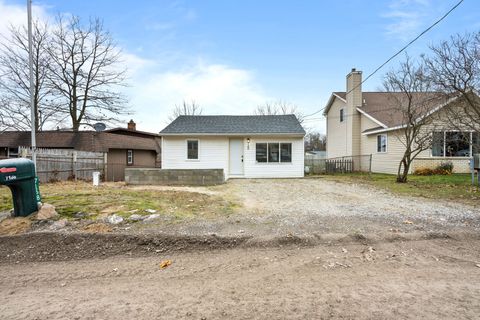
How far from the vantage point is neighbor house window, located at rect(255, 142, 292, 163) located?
16438 mm

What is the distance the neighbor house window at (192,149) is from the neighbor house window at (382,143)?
12.4 meters

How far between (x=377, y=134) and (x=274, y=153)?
8.18 m

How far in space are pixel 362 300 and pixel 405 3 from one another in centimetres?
1114

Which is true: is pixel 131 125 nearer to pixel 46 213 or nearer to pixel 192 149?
pixel 192 149

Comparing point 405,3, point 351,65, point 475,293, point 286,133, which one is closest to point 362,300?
point 475,293

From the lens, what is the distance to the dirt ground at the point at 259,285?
8.55 feet

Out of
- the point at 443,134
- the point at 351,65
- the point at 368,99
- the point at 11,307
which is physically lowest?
the point at 11,307

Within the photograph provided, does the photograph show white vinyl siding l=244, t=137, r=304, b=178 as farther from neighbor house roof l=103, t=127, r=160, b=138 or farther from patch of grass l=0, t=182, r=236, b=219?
neighbor house roof l=103, t=127, r=160, b=138

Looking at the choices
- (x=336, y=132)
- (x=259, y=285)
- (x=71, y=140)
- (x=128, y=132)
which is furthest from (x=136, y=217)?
(x=128, y=132)

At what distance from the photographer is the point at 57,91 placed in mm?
23734

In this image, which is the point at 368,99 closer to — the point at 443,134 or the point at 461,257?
the point at 443,134

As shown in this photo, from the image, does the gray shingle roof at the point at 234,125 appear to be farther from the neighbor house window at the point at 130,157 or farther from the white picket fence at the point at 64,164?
the neighbor house window at the point at 130,157

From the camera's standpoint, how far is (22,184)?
551 cm

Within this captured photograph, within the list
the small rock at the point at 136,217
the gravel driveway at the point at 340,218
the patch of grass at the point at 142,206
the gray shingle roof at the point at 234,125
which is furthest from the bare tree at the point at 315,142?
the small rock at the point at 136,217
